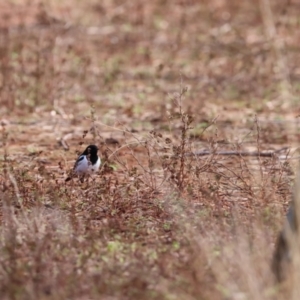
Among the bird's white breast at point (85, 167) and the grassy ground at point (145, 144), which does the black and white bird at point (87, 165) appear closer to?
the bird's white breast at point (85, 167)

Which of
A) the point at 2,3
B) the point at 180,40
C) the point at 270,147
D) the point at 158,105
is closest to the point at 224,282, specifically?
the point at 270,147

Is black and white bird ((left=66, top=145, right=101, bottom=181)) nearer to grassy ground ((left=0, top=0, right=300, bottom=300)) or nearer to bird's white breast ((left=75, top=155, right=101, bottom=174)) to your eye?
bird's white breast ((left=75, top=155, right=101, bottom=174))

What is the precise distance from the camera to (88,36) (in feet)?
54.8

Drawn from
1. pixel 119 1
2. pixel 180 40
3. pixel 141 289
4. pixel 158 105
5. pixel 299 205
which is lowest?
pixel 141 289

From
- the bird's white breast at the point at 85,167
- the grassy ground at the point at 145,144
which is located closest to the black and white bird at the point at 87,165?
the bird's white breast at the point at 85,167

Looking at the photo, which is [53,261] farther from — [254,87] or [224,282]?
[254,87]

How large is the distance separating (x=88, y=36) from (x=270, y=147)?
6961 millimetres

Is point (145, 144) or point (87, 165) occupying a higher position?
point (145, 144)

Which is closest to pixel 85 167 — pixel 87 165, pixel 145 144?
pixel 87 165

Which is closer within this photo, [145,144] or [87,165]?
[145,144]

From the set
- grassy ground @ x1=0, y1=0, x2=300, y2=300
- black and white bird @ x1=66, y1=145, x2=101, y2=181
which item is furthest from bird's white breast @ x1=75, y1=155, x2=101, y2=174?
grassy ground @ x1=0, y1=0, x2=300, y2=300

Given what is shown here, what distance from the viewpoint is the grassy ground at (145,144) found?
5785mm

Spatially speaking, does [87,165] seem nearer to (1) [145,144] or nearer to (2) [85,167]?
(2) [85,167]

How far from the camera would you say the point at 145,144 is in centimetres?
806
